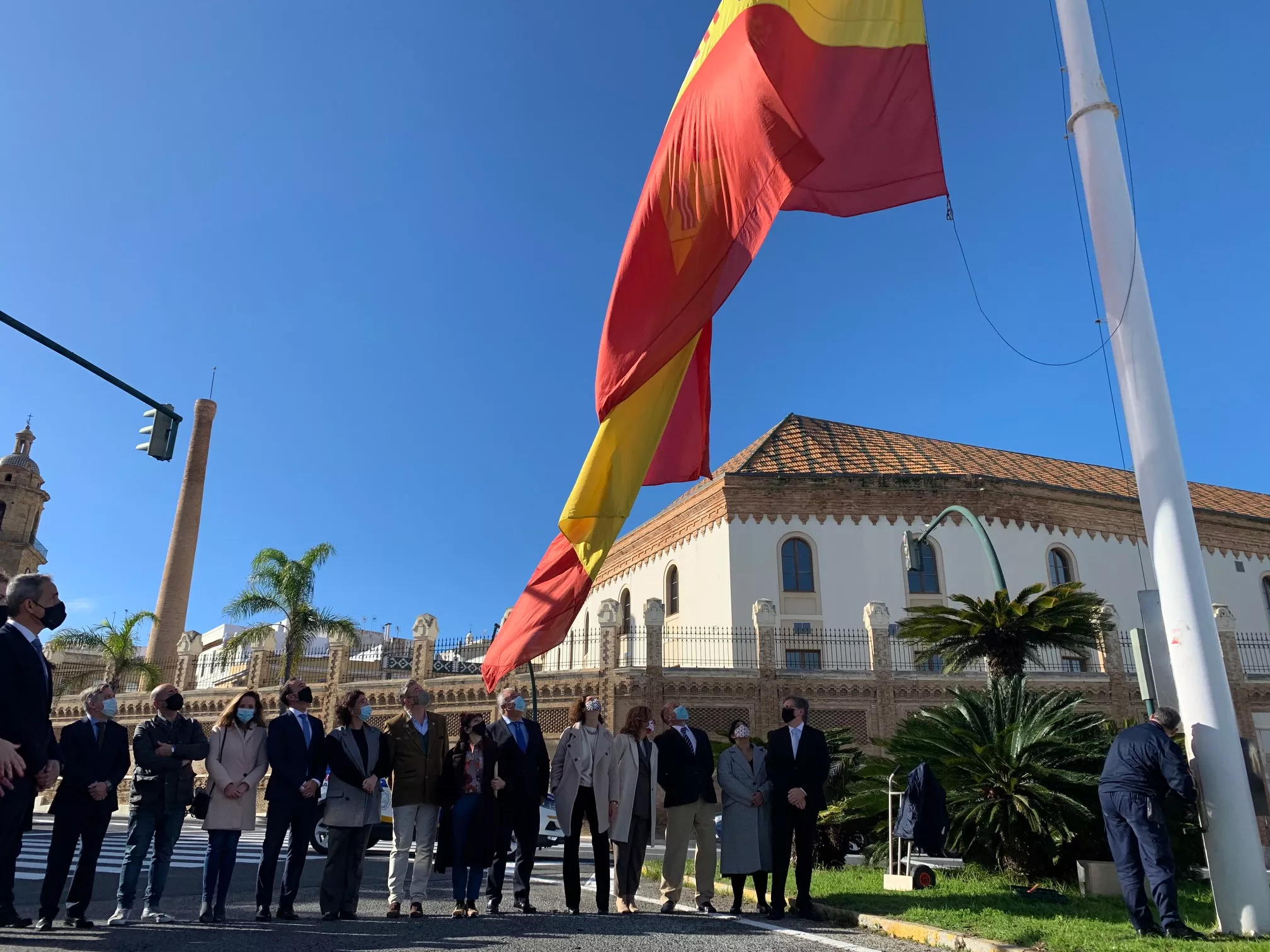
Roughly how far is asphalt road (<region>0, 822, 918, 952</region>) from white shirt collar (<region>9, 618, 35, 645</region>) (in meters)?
1.82

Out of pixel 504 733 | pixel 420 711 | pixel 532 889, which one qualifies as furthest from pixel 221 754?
pixel 532 889

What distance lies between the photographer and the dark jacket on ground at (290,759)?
24.5ft

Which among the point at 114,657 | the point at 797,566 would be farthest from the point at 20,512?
the point at 797,566

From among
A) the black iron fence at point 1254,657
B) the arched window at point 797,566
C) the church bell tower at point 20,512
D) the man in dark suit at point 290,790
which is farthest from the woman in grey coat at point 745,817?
the church bell tower at point 20,512

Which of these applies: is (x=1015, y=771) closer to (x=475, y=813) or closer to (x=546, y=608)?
(x=546, y=608)

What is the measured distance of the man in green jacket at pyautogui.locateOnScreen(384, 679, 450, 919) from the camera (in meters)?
7.86

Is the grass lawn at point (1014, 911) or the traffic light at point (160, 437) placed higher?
the traffic light at point (160, 437)

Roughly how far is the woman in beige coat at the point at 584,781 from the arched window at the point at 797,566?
22.6m

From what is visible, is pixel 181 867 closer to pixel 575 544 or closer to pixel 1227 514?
pixel 575 544

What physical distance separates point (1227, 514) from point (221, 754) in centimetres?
4078

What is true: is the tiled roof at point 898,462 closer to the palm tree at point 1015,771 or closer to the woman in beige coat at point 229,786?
the palm tree at point 1015,771

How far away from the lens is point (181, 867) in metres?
12.0

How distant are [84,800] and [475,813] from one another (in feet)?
9.94

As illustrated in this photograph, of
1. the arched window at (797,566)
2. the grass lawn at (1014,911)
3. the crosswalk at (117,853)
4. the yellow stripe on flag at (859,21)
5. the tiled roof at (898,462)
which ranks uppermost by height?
the tiled roof at (898,462)
